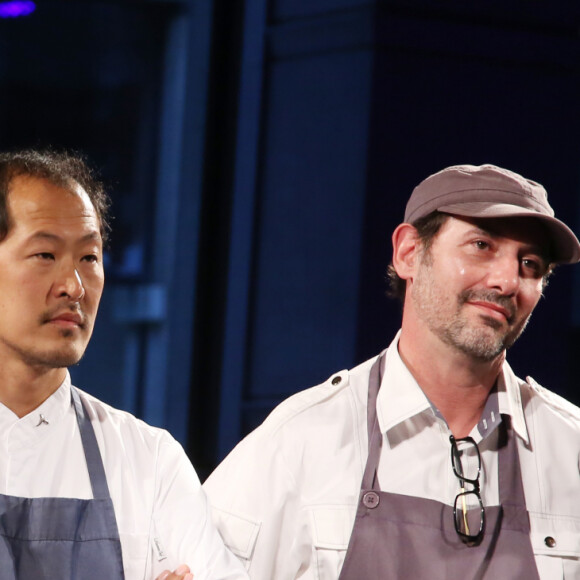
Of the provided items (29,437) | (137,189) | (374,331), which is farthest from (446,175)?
(137,189)

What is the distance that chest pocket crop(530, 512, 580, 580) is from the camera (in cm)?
224

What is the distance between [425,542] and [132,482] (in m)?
0.58

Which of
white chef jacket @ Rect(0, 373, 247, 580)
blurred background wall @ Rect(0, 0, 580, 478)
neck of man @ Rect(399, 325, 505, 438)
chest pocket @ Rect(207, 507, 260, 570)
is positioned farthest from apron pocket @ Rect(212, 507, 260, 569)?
blurred background wall @ Rect(0, 0, 580, 478)

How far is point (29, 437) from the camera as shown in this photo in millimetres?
2135

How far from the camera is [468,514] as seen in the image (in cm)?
224

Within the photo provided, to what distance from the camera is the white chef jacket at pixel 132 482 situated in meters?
2.08

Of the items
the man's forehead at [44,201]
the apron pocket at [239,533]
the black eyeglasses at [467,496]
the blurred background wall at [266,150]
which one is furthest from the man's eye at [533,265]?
the blurred background wall at [266,150]

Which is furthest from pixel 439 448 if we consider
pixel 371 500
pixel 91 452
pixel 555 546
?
pixel 91 452

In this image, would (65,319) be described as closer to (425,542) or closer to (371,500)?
(371,500)

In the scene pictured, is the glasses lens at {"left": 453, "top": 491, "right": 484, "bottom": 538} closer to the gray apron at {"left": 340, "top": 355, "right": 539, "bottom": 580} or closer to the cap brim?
the gray apron at {"left": 340, "top": 355, "right": 539, "bottom": 580}

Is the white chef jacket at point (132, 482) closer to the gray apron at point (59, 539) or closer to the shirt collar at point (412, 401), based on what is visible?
the gray apron at point (59, 539)

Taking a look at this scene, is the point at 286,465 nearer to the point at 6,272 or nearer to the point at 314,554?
the point at 314,554

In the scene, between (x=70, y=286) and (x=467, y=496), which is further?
(x=467, y=496)

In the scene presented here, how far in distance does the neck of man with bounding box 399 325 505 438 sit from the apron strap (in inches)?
26.6
